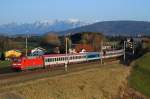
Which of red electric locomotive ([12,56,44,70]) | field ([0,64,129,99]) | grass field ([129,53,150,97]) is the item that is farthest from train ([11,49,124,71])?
grass field ([129,53,150,97])

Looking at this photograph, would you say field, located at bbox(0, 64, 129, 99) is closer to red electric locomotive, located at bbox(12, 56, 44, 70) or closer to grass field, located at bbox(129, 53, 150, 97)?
grass field, located at bbox(129, 53, 150, 97)

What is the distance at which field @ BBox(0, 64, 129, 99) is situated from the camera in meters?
32.7

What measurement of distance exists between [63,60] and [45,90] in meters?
39.5

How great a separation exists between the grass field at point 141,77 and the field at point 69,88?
2736mm

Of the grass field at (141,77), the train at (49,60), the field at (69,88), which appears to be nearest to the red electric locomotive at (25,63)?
the train at (49,60)

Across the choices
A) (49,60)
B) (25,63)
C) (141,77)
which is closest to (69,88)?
(25,63)

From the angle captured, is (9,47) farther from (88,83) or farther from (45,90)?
(45,90)

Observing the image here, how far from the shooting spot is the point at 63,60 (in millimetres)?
74188

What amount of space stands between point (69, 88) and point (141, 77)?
26900mm

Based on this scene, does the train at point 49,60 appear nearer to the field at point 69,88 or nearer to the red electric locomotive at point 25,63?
the red electric locomotive at point 25,63

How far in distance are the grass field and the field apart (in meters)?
2.74

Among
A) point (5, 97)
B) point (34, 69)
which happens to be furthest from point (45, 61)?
point (5, 97)

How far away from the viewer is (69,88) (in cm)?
3828

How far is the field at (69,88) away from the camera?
107 ft
